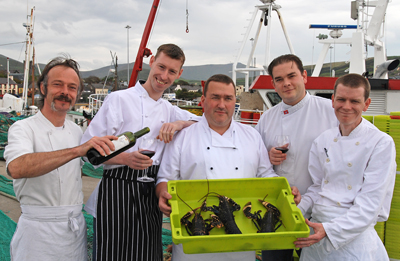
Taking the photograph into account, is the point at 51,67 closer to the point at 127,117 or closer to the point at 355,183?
the point at 127,117

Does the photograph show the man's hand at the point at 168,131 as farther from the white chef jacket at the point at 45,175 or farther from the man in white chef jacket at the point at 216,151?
the white chef jacket at the point at 45,175

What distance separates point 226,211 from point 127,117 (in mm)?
1248

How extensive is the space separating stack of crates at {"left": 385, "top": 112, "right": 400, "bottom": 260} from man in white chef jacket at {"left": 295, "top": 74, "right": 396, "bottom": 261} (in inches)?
31.2

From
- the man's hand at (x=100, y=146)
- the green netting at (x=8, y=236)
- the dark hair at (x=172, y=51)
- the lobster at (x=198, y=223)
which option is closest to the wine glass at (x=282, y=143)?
the lobster at (x=198, y=223)

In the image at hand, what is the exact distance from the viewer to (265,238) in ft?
5.60

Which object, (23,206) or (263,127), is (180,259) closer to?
(23,206)

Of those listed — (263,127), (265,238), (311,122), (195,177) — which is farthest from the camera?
(263,127)

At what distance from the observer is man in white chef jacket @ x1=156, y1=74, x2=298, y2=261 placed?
2.40 m

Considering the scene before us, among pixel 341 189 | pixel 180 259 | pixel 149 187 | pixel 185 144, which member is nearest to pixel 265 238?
pixel 341 189

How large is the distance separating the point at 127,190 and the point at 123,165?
225 millimetres

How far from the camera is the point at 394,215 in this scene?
271cm

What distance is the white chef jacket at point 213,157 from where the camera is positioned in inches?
94.3

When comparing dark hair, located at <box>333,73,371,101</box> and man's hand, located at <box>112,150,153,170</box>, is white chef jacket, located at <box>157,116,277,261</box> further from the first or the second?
dark hair, located at <box>333,73,371,101</box>

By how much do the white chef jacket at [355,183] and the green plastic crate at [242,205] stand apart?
26cm
